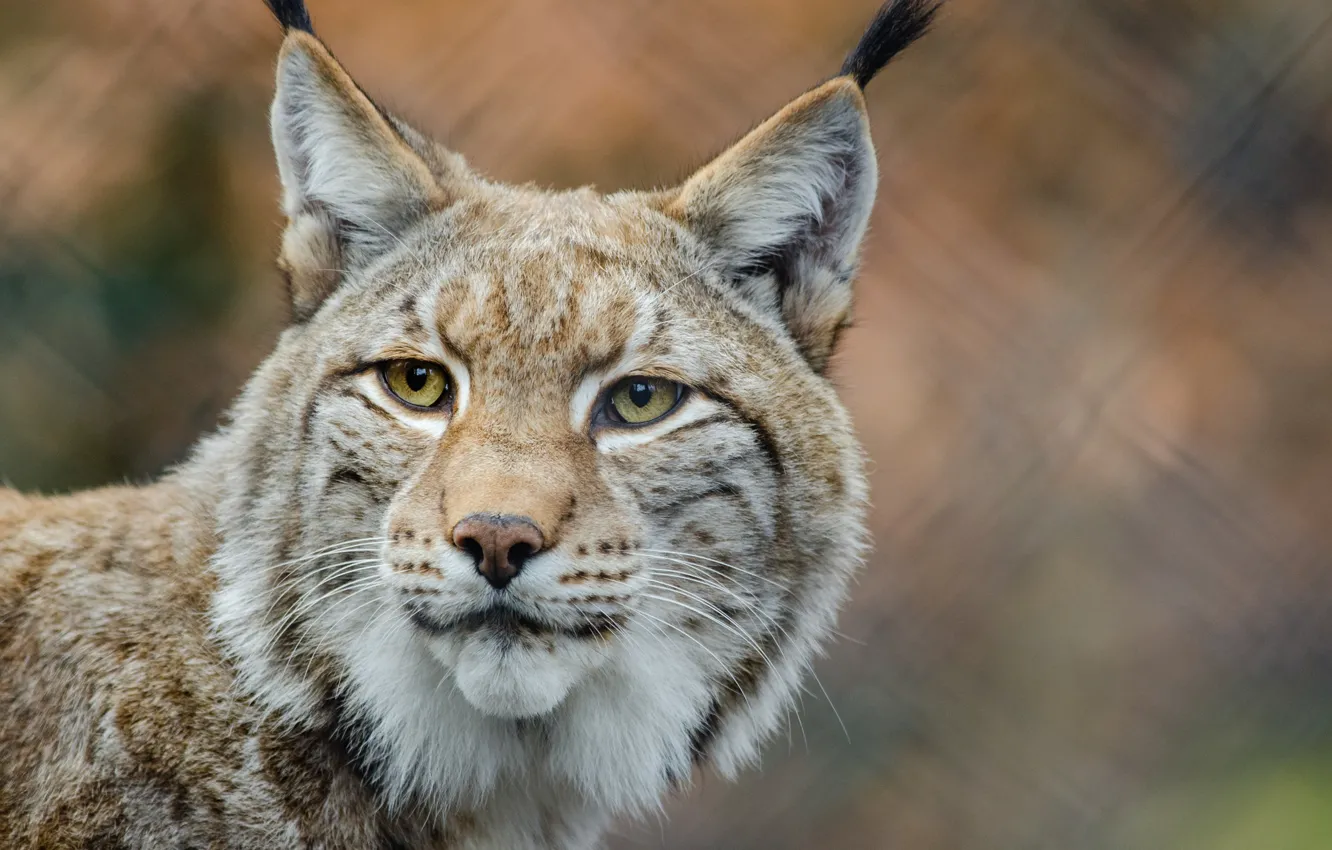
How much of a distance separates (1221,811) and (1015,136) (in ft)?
9.19

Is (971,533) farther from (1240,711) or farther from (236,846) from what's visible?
(236,846)

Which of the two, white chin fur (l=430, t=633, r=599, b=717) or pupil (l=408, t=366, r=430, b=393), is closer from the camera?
white chin fur (l=430, t=633, r=599, b=717)

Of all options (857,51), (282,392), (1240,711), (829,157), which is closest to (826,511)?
(829,157)

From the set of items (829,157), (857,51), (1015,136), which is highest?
(1015,136)

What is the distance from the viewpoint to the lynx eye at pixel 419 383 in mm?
2881

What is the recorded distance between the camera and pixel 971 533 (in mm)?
5359

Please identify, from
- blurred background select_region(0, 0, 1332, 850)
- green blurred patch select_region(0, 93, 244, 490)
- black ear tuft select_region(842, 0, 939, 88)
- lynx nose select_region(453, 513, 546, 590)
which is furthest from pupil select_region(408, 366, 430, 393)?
green blurred patch select_region(0, 93, 244, 490)

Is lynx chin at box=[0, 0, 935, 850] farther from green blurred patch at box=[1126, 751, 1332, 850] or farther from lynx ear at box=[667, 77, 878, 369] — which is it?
green blurred patch at box=[1126, 751, 1332, 850]

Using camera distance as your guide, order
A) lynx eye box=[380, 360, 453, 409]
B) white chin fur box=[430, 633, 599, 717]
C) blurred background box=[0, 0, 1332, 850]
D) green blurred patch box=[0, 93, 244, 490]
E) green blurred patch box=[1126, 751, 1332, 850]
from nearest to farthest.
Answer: white chin fur box=[430, 633, 599, 717] → lynx eye box=[380, 360, 453, 409] → green blurred patch box=[1126, 751, 1332, 850] → green blurred patch box=[0, 93, 244, 490] → blurred background box=[0, 0, 1332, 850]

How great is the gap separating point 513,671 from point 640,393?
0.68m

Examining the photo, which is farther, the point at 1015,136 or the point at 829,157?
the point at 1015,136

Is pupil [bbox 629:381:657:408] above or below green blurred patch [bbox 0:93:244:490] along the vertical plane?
above

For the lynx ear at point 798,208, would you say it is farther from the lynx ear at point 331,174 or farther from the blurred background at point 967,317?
the blurred background at point 967,317

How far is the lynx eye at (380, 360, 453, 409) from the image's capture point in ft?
9.45
